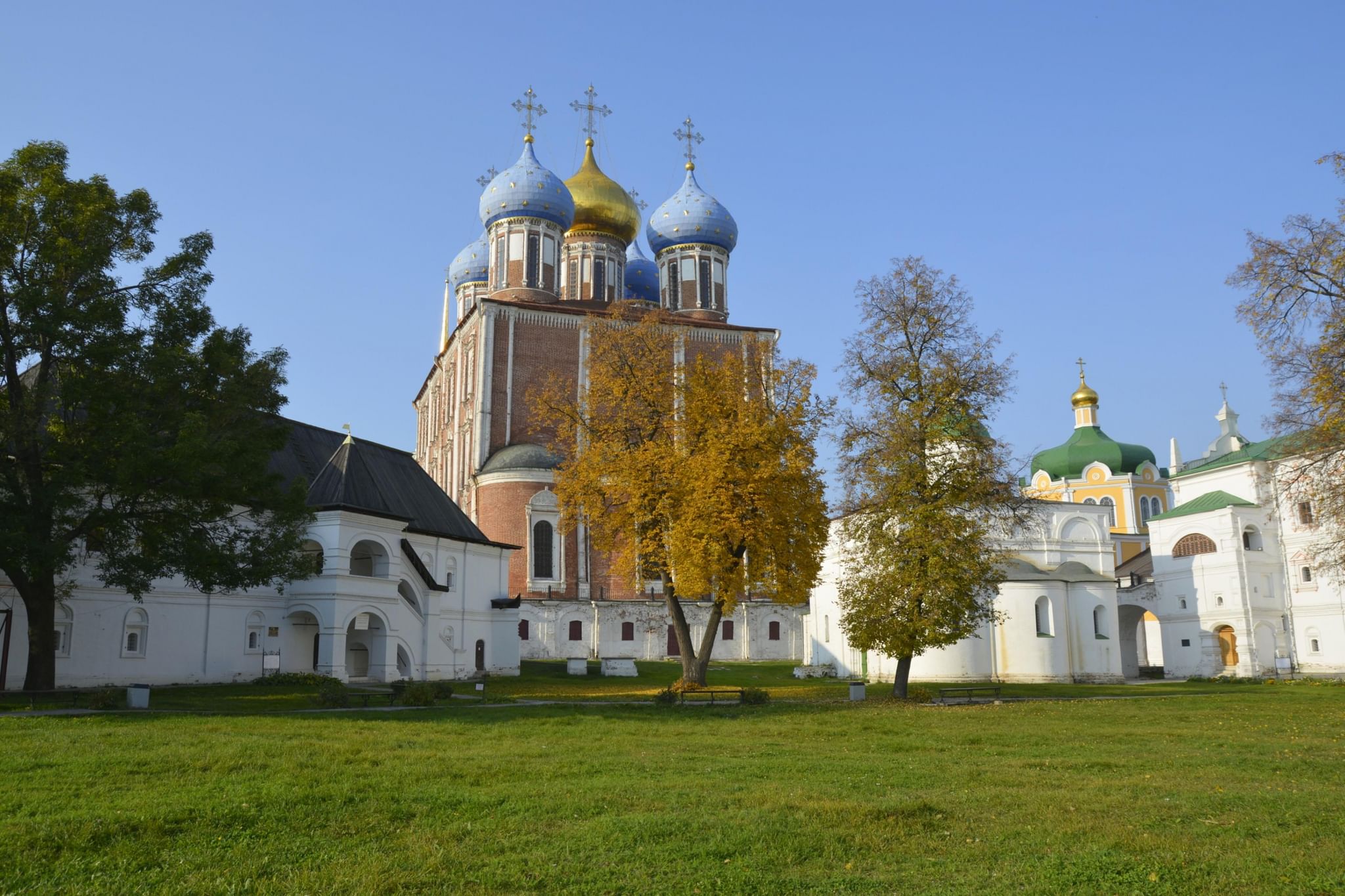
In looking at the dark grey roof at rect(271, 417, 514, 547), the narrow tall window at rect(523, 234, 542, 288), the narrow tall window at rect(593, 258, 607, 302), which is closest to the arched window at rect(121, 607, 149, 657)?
the dark grey roof at rect(271, 417, 514, 547)

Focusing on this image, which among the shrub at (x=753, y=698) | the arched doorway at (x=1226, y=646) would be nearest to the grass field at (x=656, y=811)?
the shrub at (x=753, y=698)

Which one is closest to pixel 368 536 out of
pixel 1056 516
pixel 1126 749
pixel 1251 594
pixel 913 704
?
pixel 913 704

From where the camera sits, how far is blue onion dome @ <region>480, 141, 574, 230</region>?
55656 millimetres

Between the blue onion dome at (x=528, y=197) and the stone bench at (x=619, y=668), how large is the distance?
89.0 feet

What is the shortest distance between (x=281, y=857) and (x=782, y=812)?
13.4 feet

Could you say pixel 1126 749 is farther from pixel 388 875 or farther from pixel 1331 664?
pixel 1331 664

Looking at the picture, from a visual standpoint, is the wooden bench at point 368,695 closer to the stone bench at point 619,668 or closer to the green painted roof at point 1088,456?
the stone bench at point 619,668

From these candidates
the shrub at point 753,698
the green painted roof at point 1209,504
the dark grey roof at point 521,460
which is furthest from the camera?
the dark grey roof at point 521,460

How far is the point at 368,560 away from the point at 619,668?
34.0 feet

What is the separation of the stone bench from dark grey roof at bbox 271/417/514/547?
625 cm

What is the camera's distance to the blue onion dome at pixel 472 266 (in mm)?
68312

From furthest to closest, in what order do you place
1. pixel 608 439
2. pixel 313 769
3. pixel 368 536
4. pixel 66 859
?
1. pixel 368 536
2. pixel 608 439
3. pixel 313 769
4. pixel 66 859

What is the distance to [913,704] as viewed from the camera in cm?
2264

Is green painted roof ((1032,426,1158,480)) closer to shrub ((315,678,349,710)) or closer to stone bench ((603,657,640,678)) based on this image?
stone bench ((603,657,640,678))
